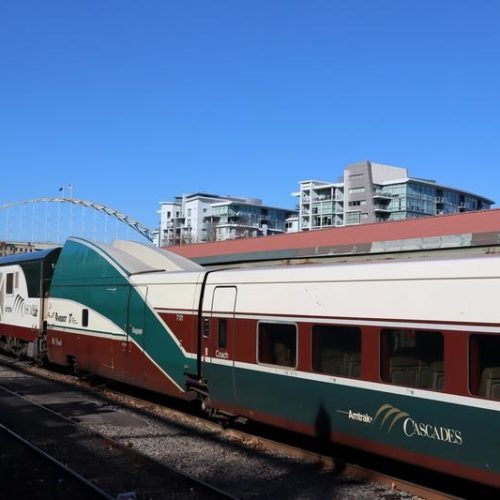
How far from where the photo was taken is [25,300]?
1833 centimetres

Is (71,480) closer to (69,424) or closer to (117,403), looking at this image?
(69,424)

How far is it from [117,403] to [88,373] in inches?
107

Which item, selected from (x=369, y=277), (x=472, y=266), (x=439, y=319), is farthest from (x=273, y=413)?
(x=472, y=266)

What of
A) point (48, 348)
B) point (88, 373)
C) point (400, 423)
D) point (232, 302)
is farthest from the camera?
point (48, 348)

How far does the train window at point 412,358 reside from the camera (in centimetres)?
633

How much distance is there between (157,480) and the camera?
741 centimetres

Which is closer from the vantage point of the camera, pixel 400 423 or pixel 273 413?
pixel 400 423

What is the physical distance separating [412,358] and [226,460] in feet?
10.2

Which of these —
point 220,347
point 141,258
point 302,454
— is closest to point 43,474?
point 220,347

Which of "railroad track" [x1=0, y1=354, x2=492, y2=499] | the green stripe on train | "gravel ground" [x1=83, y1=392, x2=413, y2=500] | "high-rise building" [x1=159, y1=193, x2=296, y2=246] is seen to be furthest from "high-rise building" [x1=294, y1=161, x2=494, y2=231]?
the green stripe on train

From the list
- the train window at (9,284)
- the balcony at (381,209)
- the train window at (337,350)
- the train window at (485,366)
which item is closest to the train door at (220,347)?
the train window at (337,350)

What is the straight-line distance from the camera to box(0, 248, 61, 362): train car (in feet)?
56.6

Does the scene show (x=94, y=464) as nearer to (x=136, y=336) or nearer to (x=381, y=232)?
(x=136, y=336)

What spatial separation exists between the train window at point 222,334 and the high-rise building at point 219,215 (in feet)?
419
